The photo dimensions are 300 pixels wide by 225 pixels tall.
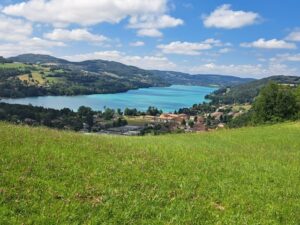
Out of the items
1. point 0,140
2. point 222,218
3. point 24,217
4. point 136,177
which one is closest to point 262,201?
point 222,218

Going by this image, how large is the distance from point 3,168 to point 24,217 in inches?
117

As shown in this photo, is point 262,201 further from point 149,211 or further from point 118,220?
point 118,220

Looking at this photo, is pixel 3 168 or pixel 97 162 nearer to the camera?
pixel 3 168

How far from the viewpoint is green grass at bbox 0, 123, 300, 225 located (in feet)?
29.8

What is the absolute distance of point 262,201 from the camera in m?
11.8

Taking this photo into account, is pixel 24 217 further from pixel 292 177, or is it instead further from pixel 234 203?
pixel 292 177

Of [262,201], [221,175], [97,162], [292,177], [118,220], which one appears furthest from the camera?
[292,177]

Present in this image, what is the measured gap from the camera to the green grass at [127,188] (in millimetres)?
9070

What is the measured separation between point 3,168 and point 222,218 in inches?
229

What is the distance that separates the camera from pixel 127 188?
1112 centimetres

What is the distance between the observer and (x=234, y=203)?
11.3 metres

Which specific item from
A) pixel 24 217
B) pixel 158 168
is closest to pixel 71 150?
pixel 158 168

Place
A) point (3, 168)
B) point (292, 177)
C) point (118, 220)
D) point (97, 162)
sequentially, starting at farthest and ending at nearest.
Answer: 1. point (292, 177)
2. point (97, 162)
3. point (3, 168)
4. point (118, 220)

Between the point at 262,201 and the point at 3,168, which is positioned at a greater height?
the point at 3,168
